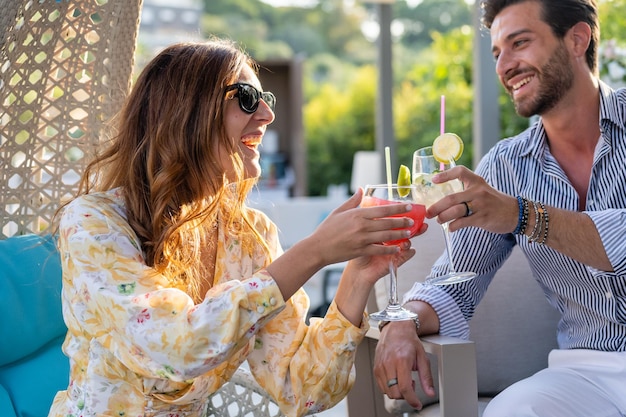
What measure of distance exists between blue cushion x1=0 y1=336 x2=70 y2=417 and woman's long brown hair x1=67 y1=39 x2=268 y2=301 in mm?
581

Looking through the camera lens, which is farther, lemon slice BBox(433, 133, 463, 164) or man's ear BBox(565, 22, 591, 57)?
Answer: man's ear BBox(565, 22, 591, 57)

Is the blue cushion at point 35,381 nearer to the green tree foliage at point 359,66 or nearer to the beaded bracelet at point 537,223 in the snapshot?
the beaded bracelet at point 537,223

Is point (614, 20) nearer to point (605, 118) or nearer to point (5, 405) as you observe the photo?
point (605, 118)

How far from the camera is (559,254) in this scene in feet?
7.41

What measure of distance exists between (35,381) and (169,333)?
81 centimetres

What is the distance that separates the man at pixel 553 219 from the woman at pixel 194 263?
0.25m

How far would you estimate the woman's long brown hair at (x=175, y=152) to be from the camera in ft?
5.84

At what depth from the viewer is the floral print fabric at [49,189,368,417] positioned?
1.55m

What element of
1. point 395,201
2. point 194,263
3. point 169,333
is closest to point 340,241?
point 395,201

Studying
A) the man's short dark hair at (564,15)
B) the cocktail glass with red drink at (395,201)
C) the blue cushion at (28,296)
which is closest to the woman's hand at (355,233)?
the cocktail glass with red drink at (395,201)

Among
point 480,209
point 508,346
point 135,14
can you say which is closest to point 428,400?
point 508,346

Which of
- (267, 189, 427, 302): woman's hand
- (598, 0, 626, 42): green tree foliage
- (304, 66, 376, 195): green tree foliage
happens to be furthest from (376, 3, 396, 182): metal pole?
(304, 66, 376, 195): green tree foliage

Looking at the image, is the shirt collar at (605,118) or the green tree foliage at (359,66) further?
the green tree foliage at (359,66)

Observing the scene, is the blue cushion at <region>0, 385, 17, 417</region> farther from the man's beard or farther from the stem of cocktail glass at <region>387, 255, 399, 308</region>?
the man's beard
